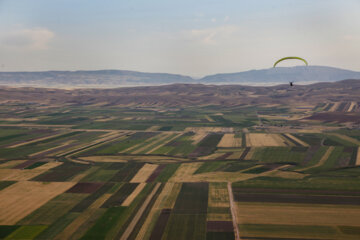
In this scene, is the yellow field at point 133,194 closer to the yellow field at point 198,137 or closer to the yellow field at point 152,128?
the yellow field at point 198,137

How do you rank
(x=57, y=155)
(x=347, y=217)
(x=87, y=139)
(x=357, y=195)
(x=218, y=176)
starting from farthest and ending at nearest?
(x=87, y=139) → (x=57, y=155) → (x=218, y=176) → (x=357, y=195) → (x=347, y=217)

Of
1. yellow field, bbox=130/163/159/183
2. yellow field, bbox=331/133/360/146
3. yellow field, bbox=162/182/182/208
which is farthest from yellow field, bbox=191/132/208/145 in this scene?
yellow field, bbox=331/133/360/146

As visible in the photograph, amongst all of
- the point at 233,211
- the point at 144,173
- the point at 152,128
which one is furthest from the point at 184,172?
the point at 152,128

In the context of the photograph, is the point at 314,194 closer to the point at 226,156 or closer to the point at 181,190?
the point at 181,190

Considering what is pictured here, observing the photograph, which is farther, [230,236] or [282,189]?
[282,189]

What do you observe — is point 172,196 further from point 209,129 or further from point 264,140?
point 209,129

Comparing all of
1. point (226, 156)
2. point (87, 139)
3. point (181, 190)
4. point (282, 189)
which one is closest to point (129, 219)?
point (181, 190)
